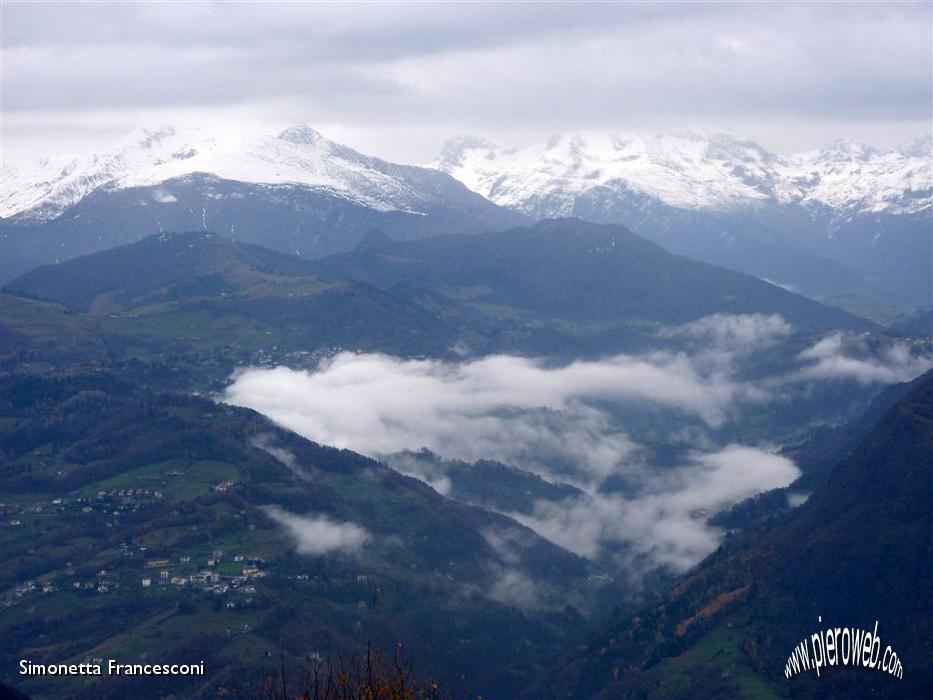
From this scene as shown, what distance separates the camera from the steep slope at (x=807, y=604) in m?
158

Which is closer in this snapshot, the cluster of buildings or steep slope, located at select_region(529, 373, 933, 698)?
steep slope, located at select_region(529, 373, 933, 698)

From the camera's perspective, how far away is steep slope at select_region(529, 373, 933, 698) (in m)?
158

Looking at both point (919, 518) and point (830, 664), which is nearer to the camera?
point (830, 664)

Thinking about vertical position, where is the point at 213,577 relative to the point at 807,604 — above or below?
above

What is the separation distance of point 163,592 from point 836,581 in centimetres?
8027

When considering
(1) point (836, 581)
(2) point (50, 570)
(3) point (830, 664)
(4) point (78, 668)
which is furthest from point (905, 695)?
(2) point (50, 570)

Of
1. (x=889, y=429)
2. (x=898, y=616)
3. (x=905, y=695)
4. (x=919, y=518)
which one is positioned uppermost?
(x=889, y=429)

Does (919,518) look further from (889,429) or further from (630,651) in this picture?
(630,651)

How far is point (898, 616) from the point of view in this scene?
161375mm

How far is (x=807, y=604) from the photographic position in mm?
170625

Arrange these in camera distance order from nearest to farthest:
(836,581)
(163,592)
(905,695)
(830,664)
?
(905,695) < (830,664) < (836,581) < (163,592)

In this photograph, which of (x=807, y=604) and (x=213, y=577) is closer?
(x=807, y=604)

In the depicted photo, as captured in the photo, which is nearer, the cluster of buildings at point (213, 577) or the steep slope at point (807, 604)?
the steep slope at point (807, 604)

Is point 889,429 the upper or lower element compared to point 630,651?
upper
